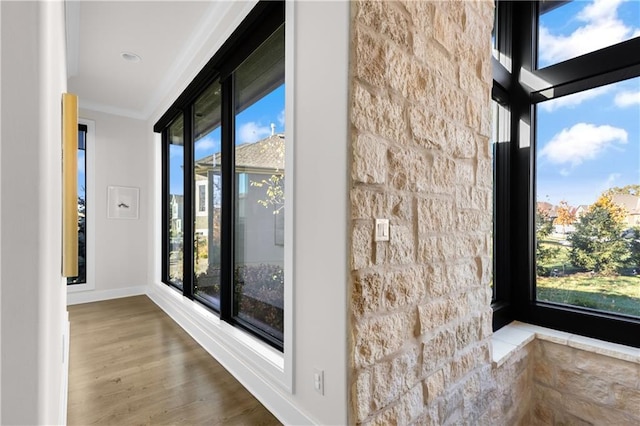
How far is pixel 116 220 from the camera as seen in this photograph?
4730 millimetres

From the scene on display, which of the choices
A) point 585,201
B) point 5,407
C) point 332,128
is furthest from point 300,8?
point 585,201

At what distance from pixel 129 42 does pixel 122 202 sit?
2.68 m

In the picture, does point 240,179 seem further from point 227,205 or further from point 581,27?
point 581,27

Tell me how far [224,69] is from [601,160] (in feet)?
9.80

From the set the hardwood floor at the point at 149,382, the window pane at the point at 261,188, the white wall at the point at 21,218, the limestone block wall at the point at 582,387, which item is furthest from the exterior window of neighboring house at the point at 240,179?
the limestone block wall at the point at 582,387

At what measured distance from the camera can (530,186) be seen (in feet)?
8.11

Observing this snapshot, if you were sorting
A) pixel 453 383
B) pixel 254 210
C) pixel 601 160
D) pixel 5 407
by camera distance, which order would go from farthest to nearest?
pixel 254 210
pixel 601 160
pixel 453 383
pixel 5 407

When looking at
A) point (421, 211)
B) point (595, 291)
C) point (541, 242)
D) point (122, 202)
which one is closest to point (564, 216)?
point (541, 242)

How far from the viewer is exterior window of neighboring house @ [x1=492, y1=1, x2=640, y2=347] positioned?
80.0 inches

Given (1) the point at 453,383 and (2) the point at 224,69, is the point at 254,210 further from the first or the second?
(1) the point at 453,383

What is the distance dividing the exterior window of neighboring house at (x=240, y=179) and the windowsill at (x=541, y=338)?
5.09ft

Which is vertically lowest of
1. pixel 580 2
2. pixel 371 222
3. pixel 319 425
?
pixel 319 425

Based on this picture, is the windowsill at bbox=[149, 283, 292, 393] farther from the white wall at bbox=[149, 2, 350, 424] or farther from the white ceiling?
the white ceiling

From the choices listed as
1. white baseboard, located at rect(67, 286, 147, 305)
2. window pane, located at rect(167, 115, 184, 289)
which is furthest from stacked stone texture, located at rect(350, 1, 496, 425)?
white baseboard, located at rect(67, 286, 147, 305)
